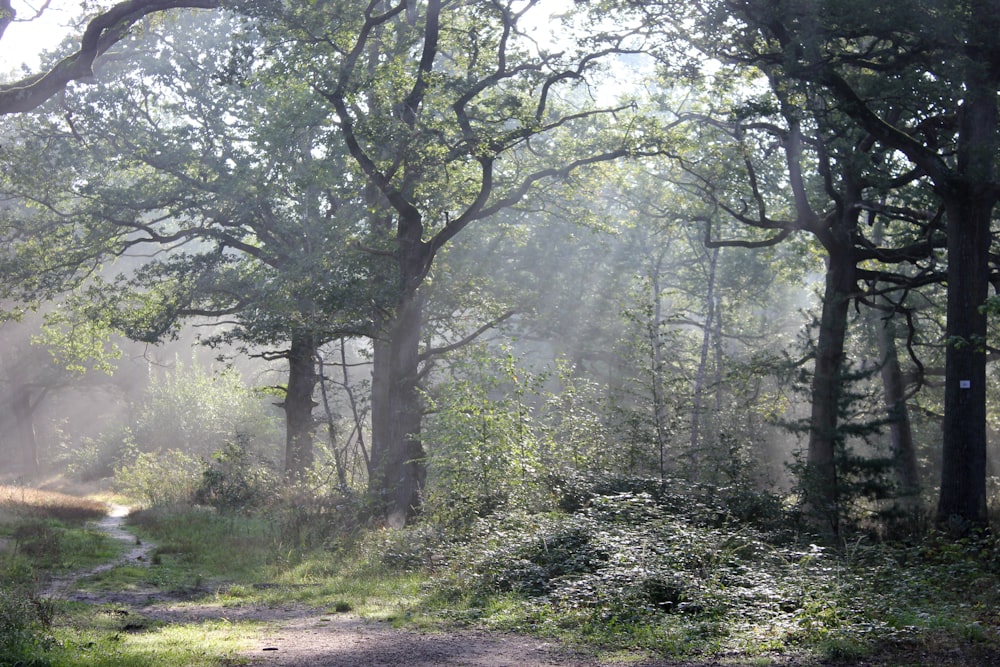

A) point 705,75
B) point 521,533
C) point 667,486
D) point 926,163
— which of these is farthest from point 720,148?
point 521,533

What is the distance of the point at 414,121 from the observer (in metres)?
19.0

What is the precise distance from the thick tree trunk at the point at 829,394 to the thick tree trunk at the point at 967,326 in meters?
1.82

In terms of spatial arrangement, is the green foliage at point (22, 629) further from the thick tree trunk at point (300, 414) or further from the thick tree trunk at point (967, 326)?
the thick tree trunk at point (300, 414)

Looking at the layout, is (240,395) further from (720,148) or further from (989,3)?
(989,3)

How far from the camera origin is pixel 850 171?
17.7 metres

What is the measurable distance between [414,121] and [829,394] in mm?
9663

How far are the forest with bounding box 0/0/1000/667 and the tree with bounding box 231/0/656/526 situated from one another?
9 centimetres

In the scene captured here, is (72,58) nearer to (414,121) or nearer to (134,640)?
(414,121)

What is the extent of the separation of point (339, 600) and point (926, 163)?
11.3 metres

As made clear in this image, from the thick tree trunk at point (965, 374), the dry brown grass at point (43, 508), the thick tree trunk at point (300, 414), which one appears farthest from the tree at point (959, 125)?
the dry brown grass at point (43, 508)

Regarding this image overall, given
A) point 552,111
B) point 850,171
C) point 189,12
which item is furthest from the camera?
point 189,12

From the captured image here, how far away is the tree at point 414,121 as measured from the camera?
1784 cm

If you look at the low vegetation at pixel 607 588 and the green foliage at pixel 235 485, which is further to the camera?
the green foliage at pixel 235 485

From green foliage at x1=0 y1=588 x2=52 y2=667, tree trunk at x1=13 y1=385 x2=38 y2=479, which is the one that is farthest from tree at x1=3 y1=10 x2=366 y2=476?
tree trunk at x1=13 y1=385 x2=38 y2=479
